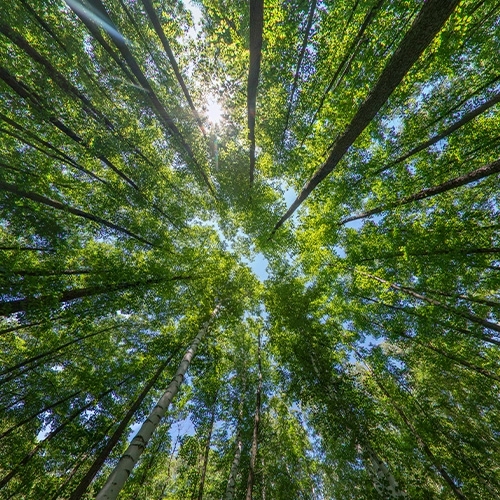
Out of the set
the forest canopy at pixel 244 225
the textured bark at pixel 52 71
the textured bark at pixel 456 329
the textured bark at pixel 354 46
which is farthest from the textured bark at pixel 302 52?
the textured bark at pixel 456 329

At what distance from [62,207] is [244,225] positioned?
8050mm

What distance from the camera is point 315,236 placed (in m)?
8.51

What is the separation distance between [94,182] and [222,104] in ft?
21.6

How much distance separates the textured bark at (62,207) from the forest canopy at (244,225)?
92 millimetres

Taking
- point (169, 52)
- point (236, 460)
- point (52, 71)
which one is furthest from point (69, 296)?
point (169, 52)

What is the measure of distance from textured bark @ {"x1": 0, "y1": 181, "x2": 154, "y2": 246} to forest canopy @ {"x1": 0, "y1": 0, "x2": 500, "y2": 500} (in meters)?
0.09

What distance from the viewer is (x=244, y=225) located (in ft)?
37.9

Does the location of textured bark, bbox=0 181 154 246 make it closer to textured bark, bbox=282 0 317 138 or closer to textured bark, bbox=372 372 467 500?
textured bark, bbox=282 0 317 138

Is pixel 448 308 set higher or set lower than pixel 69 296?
higher

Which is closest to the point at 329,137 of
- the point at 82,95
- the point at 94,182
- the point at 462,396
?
the point at 82,95

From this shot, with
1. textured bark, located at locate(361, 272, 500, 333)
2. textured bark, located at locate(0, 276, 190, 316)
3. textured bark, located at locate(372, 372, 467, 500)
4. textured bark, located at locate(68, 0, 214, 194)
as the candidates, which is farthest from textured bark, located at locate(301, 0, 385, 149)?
textured bark, located at locate(372, 372, 467, 500)

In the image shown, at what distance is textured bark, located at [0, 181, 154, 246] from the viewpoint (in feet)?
15.6

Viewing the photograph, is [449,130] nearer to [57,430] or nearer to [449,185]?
[449,185]

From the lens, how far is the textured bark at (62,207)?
4.75 metres
